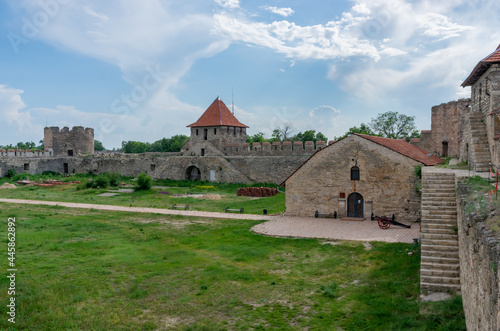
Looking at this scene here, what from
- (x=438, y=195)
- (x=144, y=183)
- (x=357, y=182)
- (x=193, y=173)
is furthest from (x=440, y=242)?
(x=193, y=173)

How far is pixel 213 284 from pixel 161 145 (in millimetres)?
71097

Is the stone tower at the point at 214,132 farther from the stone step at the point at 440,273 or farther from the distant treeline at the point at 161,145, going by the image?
the stone step at the point at 440,273

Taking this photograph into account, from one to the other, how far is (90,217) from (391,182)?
47.3ft

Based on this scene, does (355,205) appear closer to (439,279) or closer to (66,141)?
(439,279)

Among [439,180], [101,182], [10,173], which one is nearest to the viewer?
[439,180]

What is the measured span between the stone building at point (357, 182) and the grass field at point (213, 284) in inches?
180

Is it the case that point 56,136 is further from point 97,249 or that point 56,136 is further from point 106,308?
point 106,308

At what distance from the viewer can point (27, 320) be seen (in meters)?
7.61

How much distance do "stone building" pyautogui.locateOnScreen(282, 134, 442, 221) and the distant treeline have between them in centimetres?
5054

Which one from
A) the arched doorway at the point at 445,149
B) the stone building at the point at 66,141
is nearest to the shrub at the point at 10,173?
the stone building at the point at 66,141

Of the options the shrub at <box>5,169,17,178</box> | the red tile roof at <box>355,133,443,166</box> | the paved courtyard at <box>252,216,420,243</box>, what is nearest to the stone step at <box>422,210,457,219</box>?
the paved courtyard at <box>252,216,420,243</box>

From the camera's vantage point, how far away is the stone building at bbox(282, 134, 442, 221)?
16.8 m

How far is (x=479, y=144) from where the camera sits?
42.2 feet

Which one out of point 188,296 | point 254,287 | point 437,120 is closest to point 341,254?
point 254,287
